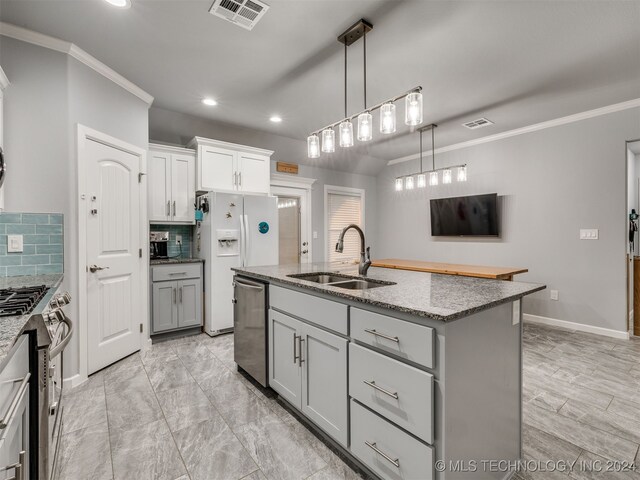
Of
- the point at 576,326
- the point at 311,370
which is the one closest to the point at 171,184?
the point at 311,370

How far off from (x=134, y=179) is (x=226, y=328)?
75.4 inches

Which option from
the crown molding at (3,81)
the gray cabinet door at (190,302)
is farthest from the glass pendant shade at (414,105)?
the gray cabinet door at (190,302)

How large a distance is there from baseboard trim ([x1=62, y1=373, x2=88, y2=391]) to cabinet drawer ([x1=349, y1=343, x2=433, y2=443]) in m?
2.23

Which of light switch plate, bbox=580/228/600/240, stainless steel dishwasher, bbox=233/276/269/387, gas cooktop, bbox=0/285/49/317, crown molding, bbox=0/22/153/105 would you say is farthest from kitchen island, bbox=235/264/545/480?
light switch plate, bbox=580/228/600/240

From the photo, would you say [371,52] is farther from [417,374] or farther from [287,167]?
[287,167]

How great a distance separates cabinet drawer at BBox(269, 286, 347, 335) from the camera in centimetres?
162

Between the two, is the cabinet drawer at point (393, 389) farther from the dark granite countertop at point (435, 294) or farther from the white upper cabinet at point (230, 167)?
the white upper cabinet at point (230, 167)

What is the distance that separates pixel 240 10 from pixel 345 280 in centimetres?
191

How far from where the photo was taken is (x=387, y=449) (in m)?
1.38

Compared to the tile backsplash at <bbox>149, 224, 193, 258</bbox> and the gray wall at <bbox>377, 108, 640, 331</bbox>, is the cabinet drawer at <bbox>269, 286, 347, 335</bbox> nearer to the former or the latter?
the tile backsplash at <bbox>149, 224, 193, 258</bbox>

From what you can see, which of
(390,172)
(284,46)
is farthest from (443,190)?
(284,46)

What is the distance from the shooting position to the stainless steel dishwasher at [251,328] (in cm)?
231

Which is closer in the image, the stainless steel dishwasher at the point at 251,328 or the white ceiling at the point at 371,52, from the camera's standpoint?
the white ceiling at the point at 371,52

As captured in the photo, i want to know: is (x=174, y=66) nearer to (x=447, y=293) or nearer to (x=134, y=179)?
(x=134, y=179)
